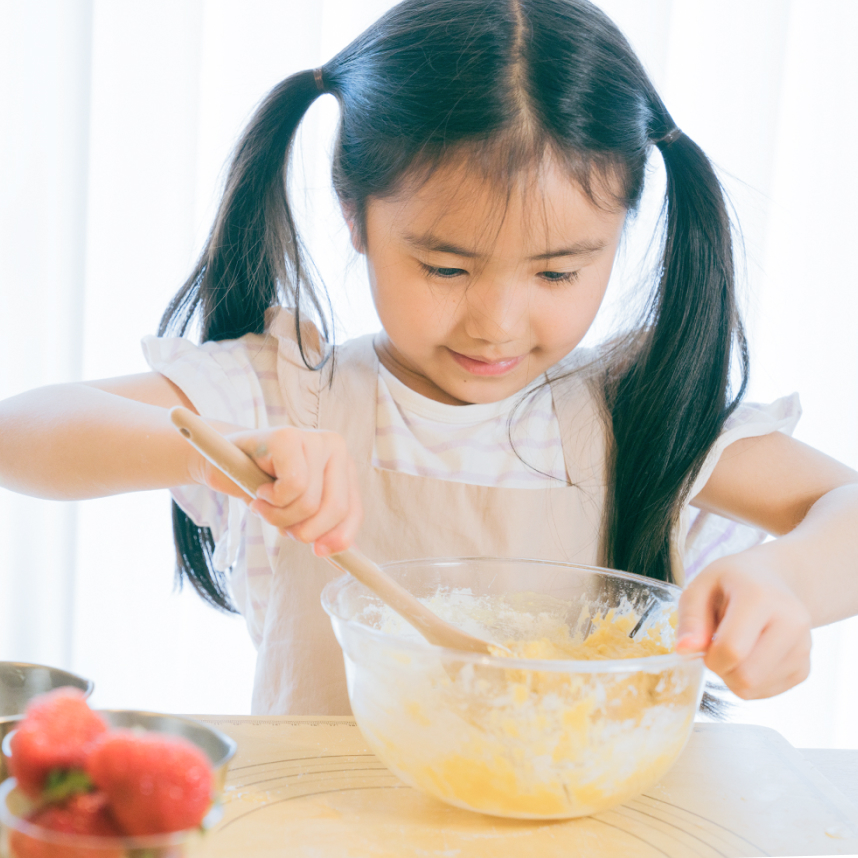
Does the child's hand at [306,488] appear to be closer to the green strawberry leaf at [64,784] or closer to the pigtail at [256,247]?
the green strawberry leaf at [64,784]

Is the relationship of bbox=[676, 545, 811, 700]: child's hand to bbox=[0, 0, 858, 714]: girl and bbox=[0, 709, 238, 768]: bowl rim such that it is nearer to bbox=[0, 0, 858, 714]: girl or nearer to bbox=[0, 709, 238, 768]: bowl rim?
bbox=[0, 0, 858, 714]: girl

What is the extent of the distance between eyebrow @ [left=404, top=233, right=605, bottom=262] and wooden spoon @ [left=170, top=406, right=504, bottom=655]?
0.90 feet

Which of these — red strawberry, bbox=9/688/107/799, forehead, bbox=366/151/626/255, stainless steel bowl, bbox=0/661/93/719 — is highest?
forehead, bbox=366/151/626/255

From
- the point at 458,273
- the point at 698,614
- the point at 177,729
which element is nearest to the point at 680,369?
the point at 458,273

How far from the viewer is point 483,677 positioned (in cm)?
45

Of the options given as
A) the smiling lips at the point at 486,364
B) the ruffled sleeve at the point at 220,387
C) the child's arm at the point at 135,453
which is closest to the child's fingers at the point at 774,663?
the child's arm at the point at 135,453

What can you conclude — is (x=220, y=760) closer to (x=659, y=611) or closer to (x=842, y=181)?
(x=659, y=611)

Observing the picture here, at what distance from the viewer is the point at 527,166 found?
687 millimetres

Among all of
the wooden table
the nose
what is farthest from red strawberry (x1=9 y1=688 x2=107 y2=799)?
the nose

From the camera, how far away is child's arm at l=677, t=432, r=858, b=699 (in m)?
0.51

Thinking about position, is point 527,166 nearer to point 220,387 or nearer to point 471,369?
point 471,369

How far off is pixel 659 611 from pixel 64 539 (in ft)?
3.32

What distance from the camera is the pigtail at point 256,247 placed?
2.70ft

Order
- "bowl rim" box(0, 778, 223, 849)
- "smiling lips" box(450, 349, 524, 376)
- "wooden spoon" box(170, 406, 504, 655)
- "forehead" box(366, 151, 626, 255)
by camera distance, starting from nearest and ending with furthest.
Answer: "bowl rim" box(0, 778, 223, 849) → "wooden spoon" box(170, 406, 504, 655) → "forehead" box(366, 151, 626, 255) → "smiling lips" box(450, 349, 524, 376)
